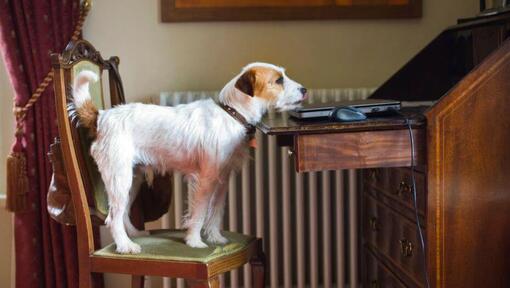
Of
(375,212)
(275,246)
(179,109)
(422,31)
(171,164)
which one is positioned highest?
(422,31)

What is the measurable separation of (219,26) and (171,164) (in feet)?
2.72

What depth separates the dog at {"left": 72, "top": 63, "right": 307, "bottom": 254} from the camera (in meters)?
1.65

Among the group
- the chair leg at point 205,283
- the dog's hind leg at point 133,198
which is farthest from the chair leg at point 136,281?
the chair leg at point 205,283

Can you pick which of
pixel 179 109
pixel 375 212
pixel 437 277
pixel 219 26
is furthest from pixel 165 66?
pixel 437 277

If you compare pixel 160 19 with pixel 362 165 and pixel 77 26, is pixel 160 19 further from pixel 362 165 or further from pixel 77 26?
pixel 362 165

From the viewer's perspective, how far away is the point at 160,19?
236cm

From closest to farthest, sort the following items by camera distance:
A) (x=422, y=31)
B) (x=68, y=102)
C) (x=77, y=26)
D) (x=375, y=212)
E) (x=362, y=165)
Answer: (x=362, y=165), (x=68, y=102), (x=375, y=212), (x=77, y=26), (x=422, y=31)

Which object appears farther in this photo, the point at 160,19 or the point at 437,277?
the point at 160,19

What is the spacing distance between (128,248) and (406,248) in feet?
2.40

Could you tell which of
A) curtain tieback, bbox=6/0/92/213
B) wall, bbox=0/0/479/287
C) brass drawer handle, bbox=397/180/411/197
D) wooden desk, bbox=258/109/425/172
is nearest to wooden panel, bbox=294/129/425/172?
wooden desk, bbox=258/109/425/172

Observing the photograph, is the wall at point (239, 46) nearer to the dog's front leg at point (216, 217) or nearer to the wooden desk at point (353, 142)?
the dog's front leg at point (216, 217)

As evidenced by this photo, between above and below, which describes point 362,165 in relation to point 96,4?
below

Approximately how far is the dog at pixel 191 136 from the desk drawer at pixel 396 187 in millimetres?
347

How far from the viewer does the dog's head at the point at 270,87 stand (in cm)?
165
